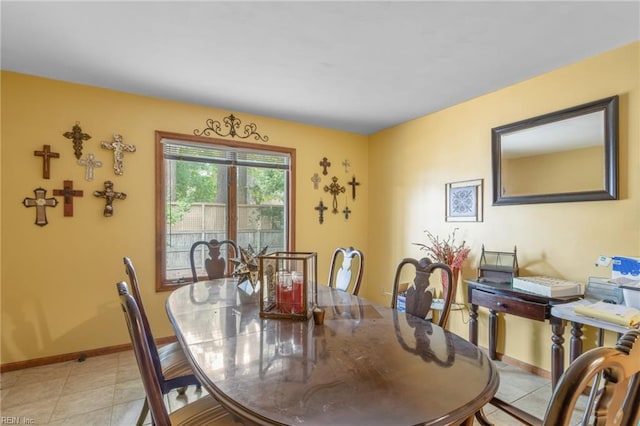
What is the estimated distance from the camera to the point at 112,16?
76.2 inches

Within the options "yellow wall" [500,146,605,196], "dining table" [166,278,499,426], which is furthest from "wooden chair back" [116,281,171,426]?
"yellow wall" [500,146,605,196]

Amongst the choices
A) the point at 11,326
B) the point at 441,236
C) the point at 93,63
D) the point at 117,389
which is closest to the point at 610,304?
the point at 441,236

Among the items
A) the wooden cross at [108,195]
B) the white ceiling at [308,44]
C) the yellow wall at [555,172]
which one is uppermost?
the white ceiling at [308,44]

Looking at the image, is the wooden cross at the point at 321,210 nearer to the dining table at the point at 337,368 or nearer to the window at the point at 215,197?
the window at the point at 215,197

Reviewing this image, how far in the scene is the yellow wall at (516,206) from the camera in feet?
7.26

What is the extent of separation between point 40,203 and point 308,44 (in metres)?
2.65

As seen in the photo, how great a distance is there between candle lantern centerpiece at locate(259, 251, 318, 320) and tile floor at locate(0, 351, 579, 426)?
1.21m

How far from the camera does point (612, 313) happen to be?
1866 millimetres

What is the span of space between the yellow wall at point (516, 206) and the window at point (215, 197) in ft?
4.56

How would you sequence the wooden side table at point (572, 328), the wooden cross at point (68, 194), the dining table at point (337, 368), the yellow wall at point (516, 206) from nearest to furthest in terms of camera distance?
the dining table at point (337, 368) < the wooden side table at point (572, 328) < the yellow wall at point (516, 206) < the wooden cross at point (68, 194)

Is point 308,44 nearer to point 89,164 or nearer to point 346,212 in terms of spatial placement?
point 89,164

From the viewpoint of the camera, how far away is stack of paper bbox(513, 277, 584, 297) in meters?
2.26

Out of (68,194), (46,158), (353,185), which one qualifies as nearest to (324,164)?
(353,185)

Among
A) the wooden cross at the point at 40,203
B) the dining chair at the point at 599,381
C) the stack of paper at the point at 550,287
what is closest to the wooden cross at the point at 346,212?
the stack of paper at the point at 550,287
